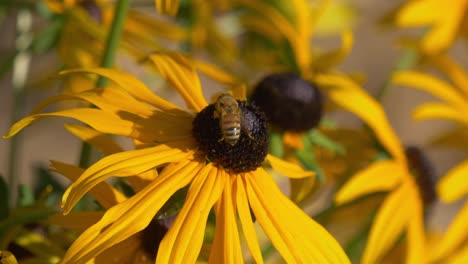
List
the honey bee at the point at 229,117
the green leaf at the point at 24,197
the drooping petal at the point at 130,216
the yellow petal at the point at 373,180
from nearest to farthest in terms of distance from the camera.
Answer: the drooping petal at the point at 130,216 < the honey bee at the point at 229,117 < the green leaf at the point at 24,197 < the yellow petal at the point at 373,180

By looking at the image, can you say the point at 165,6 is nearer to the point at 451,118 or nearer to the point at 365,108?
the point at 365,108

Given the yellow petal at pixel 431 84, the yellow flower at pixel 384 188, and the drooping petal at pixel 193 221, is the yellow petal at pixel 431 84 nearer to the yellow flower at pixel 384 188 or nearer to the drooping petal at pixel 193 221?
the yellow flower at pixel 384 188

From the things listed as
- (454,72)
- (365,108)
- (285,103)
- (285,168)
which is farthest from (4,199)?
(454,72)

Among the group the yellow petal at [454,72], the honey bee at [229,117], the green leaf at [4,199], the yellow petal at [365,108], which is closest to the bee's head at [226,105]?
the honey bee at [229,117]

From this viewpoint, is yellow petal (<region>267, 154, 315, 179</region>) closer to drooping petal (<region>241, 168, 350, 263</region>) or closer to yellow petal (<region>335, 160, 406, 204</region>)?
drooping petal (<region>241, 168, 350, 263</region>)

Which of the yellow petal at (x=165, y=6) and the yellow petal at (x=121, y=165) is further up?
the yellow petal at (x=165, y=6)

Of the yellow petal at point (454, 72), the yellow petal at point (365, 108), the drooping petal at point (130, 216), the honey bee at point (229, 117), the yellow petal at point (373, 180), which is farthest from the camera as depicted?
the yellow petal at point (454, 72)
